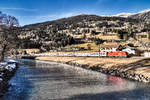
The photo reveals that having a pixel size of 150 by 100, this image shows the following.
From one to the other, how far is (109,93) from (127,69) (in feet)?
101

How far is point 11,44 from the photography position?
76562mm

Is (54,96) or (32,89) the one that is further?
(32,89)

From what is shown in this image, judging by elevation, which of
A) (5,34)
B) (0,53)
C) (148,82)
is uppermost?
(5,34)

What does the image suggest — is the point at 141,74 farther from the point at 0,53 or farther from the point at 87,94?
the point at 0,53

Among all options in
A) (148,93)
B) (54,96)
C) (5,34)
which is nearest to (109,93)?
(148,93)

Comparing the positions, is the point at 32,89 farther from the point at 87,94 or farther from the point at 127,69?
the point at 127,69

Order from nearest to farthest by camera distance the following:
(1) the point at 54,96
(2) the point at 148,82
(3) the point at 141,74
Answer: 1. (1) the point at 54,96
2. (2) the point at 148,82
3. (3) the point at 141,74

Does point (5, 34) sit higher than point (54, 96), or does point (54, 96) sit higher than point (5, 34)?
point (5, 34)

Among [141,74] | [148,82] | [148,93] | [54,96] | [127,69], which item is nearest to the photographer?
[54,96]

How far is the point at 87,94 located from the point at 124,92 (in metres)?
7.65

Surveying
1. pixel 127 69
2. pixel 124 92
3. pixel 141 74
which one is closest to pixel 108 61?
pixel 127 69

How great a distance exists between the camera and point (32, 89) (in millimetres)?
42562

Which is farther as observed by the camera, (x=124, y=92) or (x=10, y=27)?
(x=10, y=27)

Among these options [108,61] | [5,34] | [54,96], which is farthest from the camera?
[108,61]
